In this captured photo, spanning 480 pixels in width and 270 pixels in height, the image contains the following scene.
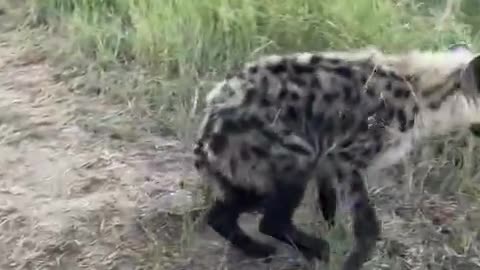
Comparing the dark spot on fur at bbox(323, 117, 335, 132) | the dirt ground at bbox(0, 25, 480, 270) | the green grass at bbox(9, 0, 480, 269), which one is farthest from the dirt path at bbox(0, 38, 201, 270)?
the dark spot on fur at bbox(323, 117, 335, 132)

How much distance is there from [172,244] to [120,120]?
35.0 inches

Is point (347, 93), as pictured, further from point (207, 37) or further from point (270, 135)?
point (207, 37)

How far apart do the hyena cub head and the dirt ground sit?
1.13 ft

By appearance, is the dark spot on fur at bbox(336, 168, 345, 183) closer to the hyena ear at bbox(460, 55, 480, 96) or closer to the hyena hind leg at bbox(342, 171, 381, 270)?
the hyena hind leg at bbox(342, 171, 381, 270)

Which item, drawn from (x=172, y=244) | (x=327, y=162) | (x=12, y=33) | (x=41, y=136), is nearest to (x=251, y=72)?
(x=327, y=162)

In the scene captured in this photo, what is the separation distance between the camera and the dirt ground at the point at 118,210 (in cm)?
371

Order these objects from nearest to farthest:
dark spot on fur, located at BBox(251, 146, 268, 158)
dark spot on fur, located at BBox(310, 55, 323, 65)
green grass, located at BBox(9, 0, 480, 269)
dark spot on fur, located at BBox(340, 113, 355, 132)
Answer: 1. dark spot on fur, located at BBox(251, 146, 268, 158)
2. dark spot on fur, located at BBox(340, 113, 355, 132)
3. dark spot on fur, located at BBox(310, 55, 323, 65)
4. green grass, located at BBox(9, 0, 480, 269)

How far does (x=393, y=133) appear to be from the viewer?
3.74 meters

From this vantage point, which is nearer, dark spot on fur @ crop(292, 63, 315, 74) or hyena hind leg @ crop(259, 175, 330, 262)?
hyena hind leg @ crop(259, 175, 330, 262)

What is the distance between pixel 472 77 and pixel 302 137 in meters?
0.69

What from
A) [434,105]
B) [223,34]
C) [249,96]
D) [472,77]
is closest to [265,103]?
[249,96]

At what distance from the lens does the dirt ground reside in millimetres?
3709

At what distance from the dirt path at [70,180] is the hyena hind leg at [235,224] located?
267 millimetres

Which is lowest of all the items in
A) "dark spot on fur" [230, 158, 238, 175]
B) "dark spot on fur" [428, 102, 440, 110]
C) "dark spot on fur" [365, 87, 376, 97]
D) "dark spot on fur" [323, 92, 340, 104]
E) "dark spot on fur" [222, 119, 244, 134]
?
"dark spot on fur" [230, 158, 238, 175]
